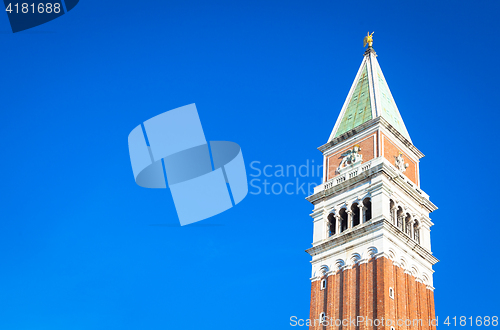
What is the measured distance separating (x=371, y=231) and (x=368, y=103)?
18.7 metres

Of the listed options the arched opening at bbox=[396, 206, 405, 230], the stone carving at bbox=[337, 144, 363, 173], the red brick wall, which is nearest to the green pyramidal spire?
the stone carving at bbox=[337, 144, 363, 173]

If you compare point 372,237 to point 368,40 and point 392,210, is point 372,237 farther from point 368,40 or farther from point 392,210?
point 368,40

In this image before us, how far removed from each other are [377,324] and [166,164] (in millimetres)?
21810

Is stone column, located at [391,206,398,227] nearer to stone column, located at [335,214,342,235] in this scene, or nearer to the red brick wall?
the red brick wall

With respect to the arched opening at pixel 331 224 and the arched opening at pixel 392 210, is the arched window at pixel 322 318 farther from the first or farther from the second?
the arched opening at pixel 392 210

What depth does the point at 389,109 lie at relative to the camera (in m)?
72.6

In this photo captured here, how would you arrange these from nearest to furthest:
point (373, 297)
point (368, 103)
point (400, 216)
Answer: point (373, 297), point (400, 216), point (368, 103)

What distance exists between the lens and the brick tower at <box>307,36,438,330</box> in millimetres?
55719

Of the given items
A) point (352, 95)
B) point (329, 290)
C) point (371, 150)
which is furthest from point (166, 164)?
point (352, 95)

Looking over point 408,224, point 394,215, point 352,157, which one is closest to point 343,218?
point 394,215

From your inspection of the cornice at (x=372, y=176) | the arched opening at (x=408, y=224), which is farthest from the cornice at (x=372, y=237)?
the cornice at (x=372, y=176)

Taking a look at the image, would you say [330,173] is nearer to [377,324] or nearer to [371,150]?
[371,150]

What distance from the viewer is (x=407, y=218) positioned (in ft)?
208

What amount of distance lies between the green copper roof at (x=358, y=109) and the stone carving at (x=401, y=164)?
572 cm
